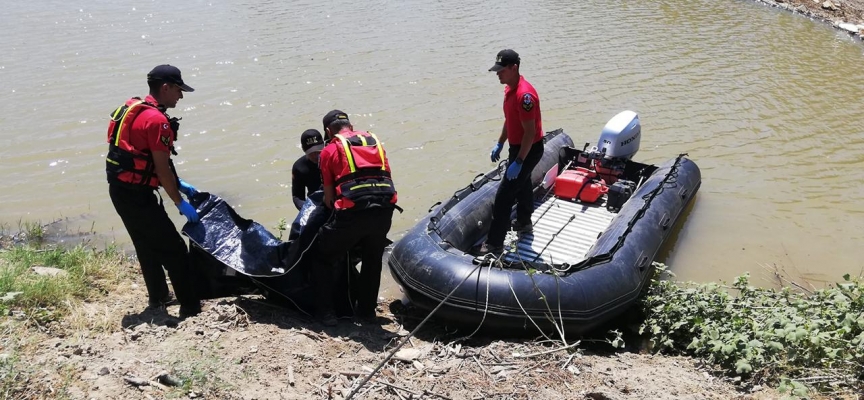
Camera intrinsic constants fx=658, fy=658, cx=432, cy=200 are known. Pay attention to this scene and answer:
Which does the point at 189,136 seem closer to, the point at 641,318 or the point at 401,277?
the point at 401,277

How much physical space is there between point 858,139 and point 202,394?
8883 millimetres

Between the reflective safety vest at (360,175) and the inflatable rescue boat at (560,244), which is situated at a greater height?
the reflective safety vest at (360,175)

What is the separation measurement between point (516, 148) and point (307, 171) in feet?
5.21

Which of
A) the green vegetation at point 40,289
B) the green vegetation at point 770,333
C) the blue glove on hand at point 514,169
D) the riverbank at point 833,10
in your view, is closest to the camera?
the green vegetation at point 40,289

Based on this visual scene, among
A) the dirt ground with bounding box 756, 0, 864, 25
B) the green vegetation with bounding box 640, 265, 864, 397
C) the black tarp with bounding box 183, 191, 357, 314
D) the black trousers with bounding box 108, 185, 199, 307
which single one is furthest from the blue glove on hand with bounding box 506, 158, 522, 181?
the dirt ground with bounding box 756, 0, 864, 25

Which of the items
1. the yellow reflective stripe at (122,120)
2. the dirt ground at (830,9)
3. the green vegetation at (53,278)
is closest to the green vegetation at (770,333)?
the yellow reflective stripe at (122,120)

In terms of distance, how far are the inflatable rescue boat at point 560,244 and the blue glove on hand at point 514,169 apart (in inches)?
17.3

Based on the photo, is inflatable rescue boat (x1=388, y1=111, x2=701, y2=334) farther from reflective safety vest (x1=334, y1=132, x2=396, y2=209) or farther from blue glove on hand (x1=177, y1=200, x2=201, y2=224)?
blue glove on hand (x1=177, y1=200, x2=201, y2=224)

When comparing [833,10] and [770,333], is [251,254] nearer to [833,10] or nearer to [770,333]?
[770,333]

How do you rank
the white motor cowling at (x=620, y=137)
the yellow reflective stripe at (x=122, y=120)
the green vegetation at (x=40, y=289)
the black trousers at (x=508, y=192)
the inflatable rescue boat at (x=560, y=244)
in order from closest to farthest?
the green vegetation at (x=40, y=289) < the yellow reflective stripe at (x=122, y=120) < the inflatable rescue boat at (x=560, y=244) < the black trousers at (x=508, y=192) < the white motor cowling at (x=620, y=137)

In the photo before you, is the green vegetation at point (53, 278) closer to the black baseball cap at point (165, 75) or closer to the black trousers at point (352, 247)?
the black baseball cap at point (165, 75)

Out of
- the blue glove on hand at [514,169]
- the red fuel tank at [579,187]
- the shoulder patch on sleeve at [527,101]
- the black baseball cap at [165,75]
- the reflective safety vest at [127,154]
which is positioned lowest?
the red fuel tank at [579,187]

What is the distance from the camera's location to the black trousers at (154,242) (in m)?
3.62

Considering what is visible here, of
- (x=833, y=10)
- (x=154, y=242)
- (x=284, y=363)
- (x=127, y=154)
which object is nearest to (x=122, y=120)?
(x=127, y=154)
